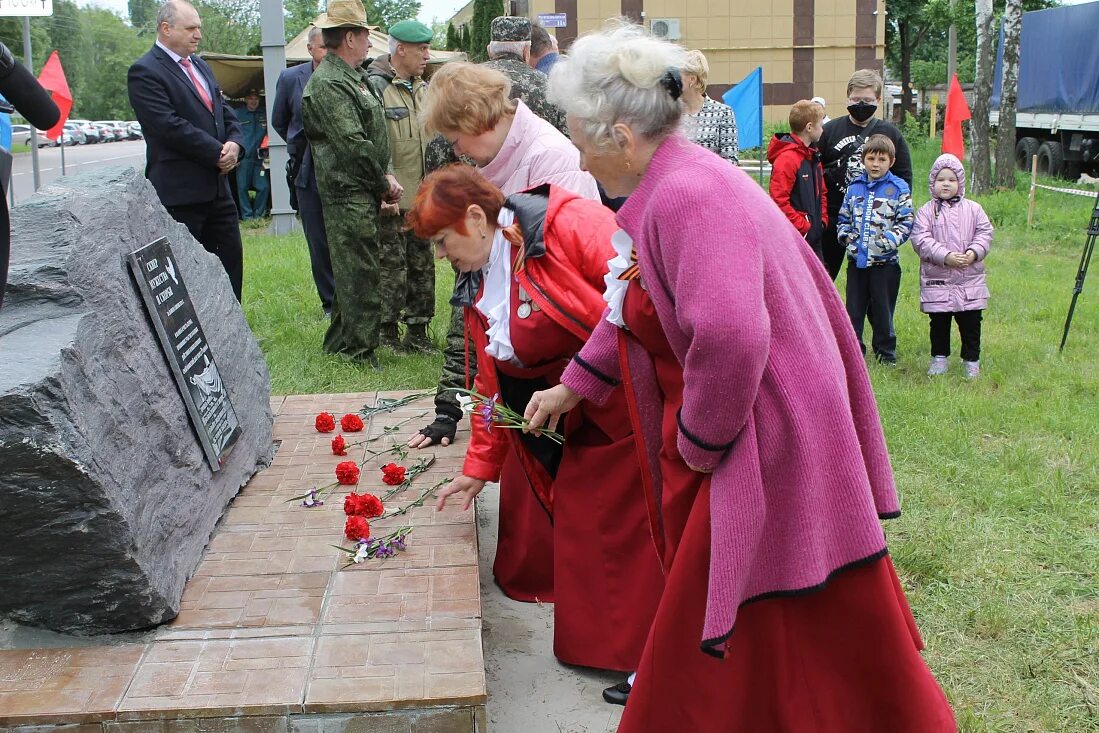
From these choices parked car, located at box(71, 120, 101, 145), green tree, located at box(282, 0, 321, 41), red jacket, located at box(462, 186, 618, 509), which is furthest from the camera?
green tree, located at box(282, 0, 321, 41)

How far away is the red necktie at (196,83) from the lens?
6.36 meters

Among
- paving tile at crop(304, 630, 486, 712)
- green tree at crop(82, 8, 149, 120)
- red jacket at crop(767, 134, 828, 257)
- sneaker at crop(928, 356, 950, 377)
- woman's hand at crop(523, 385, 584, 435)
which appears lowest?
sneaker at crop(928, 356, 950, 377)

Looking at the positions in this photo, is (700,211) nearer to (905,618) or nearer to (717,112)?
(905,618)

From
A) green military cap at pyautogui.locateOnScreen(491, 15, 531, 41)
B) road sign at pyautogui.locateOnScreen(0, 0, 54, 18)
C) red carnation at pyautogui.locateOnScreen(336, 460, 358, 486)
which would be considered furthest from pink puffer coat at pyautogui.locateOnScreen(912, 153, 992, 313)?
road sign at pyautogui.locateOnScreen(0, 0, 54, 18)

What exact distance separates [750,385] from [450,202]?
4.90 ft

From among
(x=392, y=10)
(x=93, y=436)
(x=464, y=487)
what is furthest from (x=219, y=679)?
(x=392, y=10)

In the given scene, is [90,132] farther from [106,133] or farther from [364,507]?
[364,507]

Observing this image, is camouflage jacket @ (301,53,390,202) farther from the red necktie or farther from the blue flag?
the blue flag

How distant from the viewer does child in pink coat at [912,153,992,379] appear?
6.59 m

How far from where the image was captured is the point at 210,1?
175 ft

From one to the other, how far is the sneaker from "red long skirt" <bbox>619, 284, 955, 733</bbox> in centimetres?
463

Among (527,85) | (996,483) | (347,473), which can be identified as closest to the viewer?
(347,473)

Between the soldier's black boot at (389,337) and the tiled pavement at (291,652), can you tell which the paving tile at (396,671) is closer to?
the tiled pavement at (291,652)

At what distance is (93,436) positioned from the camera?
282 cm
